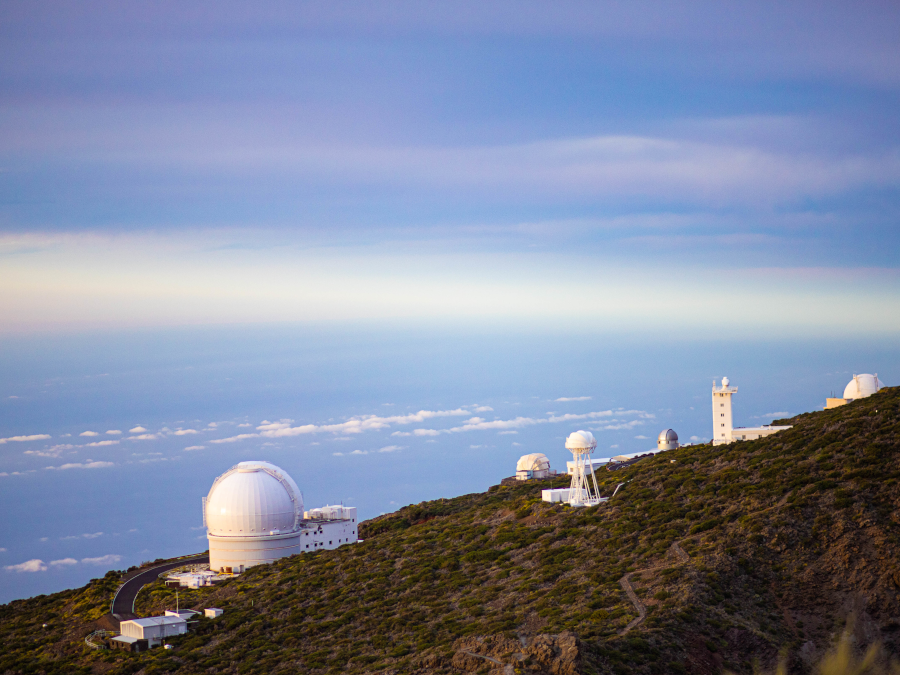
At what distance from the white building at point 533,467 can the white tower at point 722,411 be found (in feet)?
68.5

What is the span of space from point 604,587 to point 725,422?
1235 inches

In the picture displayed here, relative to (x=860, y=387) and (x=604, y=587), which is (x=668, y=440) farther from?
(x=604, y=587)

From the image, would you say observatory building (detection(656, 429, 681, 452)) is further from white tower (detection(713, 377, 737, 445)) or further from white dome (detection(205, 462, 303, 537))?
white dome (detection(205, 462, 303, 537))

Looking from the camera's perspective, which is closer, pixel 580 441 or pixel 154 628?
pixel 154 628

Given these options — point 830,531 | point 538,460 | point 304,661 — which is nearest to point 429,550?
point 304,661

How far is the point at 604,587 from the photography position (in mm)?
36406

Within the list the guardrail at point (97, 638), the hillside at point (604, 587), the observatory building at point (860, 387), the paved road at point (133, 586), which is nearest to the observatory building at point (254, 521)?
the hillside at point (604, 587)

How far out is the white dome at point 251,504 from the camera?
195ft

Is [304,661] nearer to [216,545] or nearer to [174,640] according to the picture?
[174,640]

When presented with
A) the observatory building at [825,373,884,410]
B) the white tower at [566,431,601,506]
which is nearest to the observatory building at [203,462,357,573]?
the white tower at [566,431,601,506]

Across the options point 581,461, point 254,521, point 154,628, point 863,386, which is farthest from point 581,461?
point 863,386

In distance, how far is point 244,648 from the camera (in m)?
40.7

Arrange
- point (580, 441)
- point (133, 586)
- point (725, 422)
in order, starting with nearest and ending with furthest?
point (580, 441) → point (133, 586) → point (725, 422)

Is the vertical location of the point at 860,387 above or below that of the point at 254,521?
above
